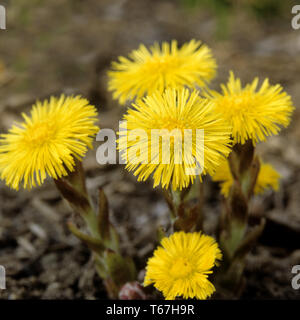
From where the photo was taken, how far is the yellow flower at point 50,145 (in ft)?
4.34

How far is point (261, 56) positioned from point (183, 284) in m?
3.06

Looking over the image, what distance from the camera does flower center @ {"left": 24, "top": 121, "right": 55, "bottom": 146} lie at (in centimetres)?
141

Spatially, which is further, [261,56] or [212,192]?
[261,56]

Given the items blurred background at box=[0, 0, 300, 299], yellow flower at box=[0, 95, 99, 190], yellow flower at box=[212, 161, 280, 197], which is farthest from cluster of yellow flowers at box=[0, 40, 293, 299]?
blurred background at box=[0, 0, 300, 299]

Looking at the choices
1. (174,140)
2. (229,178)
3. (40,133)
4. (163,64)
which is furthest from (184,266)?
(163,64)

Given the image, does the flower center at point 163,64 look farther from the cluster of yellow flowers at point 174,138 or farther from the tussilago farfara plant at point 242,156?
the tussilago farfara plant at point 242,156

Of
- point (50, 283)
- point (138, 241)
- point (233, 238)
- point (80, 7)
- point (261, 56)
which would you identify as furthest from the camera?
point (80, 7)

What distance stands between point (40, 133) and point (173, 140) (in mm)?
520

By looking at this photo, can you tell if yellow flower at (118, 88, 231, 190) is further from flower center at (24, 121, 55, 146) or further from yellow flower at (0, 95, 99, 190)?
flower center at (24, 121, 55, 146)

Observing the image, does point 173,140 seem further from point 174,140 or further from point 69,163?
point 69,163

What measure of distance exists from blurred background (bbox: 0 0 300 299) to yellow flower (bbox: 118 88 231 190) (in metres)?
0.94
